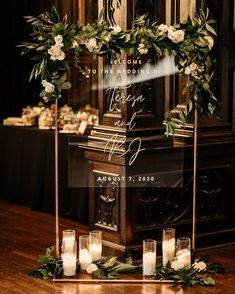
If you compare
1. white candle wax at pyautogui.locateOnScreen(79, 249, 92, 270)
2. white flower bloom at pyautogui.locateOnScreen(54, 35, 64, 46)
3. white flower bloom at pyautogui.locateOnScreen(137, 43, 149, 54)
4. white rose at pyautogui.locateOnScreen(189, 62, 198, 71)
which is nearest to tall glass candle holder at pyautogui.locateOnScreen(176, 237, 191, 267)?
white candle wax at pyautogui.locateOnScreen(79, 249, 92, 270)

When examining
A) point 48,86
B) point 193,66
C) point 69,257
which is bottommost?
point 69,257

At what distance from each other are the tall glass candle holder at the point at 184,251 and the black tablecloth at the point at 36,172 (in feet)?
4.98

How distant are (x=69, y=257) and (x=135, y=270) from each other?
1.50 feet

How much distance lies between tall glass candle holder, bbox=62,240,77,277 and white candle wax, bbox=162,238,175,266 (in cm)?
56

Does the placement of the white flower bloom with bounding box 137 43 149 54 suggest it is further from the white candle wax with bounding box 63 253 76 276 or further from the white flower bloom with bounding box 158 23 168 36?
the white candle wax with bounding box 63 253 76 276

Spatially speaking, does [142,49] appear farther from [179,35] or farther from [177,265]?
[177,265]

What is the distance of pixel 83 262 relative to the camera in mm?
5223

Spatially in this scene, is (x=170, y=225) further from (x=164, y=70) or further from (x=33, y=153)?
(x=33, y=153)

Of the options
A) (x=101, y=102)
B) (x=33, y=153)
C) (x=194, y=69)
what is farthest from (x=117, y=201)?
(x=33, y=153)

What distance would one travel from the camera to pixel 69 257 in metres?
5.09

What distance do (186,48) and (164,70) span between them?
0.54m

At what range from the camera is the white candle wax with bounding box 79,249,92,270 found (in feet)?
17.0

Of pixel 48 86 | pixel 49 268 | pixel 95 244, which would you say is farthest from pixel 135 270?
pixel 48 86

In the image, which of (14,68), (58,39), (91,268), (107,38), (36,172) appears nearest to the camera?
(58,39)
